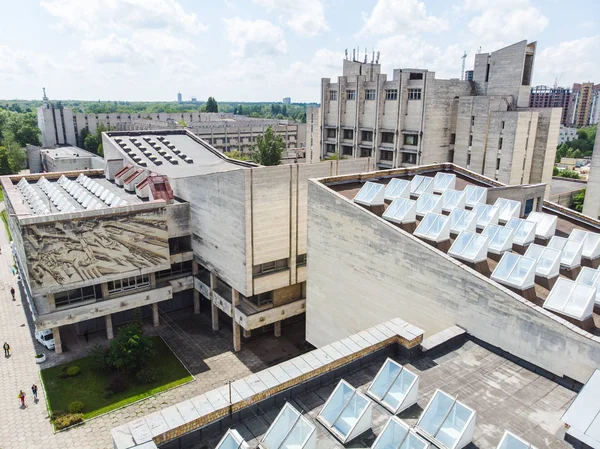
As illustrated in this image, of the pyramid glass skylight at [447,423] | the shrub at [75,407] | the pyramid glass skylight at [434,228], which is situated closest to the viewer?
the pyramid glass skylight at [447,423]

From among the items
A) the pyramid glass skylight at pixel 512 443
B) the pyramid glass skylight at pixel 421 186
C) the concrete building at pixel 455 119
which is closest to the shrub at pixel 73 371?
the pyramid glass skylight at pixel 421 186

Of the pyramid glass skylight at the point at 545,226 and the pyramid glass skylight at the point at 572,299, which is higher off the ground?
the pyramid glass skylight at the point at 545,226

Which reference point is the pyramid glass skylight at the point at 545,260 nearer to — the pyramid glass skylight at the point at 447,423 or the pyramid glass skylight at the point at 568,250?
the pyramid glass skylight at the point at 568,250

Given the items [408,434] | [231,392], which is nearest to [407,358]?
A: [408,434]

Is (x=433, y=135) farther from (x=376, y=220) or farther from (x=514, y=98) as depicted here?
(x=376, y=220)

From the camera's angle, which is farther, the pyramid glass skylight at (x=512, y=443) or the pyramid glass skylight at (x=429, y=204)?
the pyramid glass skylight at (x=429, y=204)

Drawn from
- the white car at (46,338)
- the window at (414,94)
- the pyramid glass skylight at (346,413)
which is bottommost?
the white car at (46,338)

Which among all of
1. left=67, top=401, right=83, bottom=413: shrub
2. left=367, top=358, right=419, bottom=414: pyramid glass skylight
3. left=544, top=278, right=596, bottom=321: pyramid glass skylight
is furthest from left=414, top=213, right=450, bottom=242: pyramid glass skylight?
left=67, top=401, right=83, bottom=413: shrub

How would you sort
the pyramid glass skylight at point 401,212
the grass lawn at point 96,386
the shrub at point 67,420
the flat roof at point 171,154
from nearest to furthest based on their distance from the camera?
1. the pyramid glass skylight at point 401,212
2. the shrub at point 67,420
3. the grass lawn at point 96,386
4. the flat roof at point 171,154
